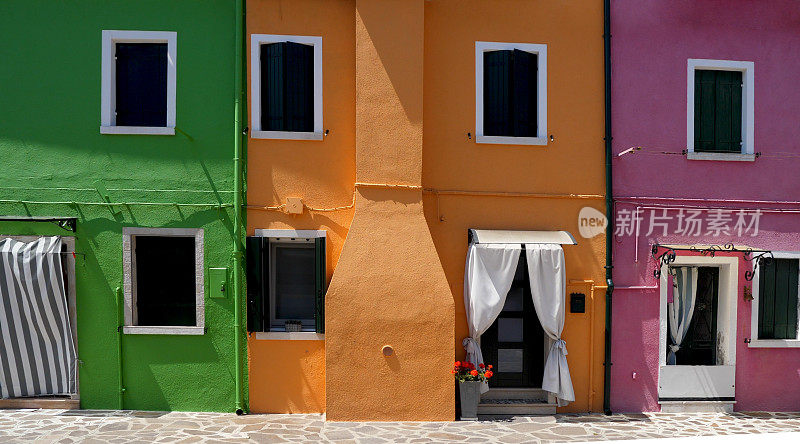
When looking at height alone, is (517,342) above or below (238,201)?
below

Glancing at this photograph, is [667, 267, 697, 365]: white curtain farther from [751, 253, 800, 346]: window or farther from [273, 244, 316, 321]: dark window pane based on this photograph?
[273, 244, 316, 321]: dark window pane

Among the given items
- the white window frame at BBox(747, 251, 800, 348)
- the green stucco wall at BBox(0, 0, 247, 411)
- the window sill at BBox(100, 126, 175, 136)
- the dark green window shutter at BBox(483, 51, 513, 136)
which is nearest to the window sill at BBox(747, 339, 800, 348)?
the white window frame at BBox(747, 251, 800, 348)

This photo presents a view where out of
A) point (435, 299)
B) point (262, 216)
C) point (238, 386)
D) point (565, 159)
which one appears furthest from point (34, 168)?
point (565, 159)

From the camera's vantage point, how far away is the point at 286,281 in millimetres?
8211

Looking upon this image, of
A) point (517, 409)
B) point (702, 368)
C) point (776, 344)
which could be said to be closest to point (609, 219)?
point (702, 368)

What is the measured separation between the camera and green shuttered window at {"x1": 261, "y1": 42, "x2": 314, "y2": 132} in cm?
808

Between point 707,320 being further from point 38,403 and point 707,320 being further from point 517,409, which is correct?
point 38,403

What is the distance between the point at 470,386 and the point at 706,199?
468cm

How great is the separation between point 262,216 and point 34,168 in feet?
10.9

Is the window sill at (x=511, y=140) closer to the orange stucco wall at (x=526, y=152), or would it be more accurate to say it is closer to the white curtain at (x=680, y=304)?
the orange stucco wall at (x=526, y=152)

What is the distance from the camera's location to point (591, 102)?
8422 mm

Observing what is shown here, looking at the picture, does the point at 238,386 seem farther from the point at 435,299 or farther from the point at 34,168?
the point at 34,168

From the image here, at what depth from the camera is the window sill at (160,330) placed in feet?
25.9

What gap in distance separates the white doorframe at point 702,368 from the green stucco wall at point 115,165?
21.4 ft
